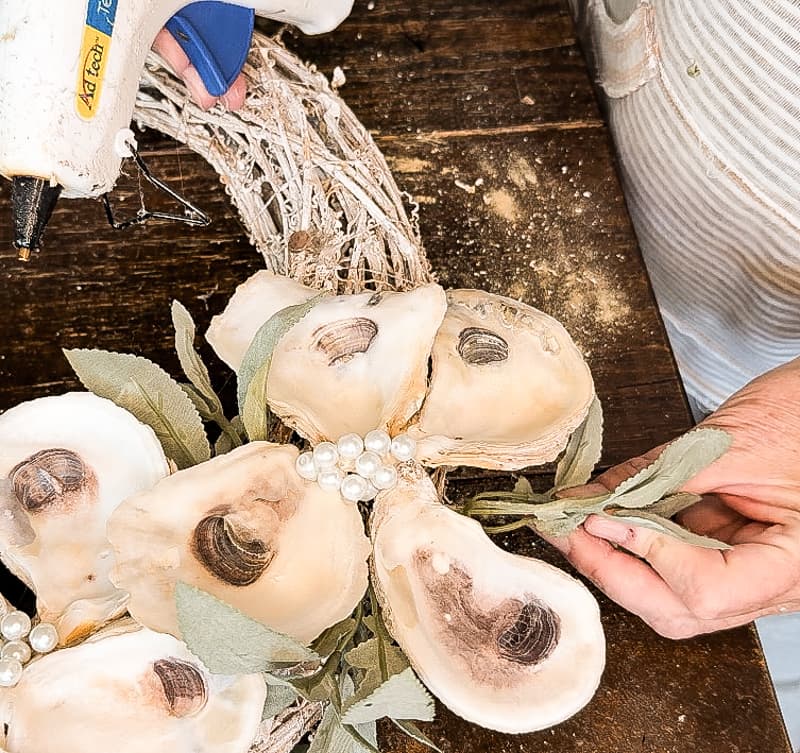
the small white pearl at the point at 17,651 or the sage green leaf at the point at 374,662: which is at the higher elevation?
the sage green leaf at the point at 374,662

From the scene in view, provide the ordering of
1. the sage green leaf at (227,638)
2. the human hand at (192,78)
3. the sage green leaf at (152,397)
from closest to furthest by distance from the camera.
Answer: the sage green leaf at (227,638) < the sage green leaf at (152,397) < the human hand at (192,78)

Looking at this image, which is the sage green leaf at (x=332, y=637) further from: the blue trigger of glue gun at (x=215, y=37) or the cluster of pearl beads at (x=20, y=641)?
the blue trigger of glue gun at (x=215, y=37)

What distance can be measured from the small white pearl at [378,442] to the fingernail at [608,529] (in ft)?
0.35

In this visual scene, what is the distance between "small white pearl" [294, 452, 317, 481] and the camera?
36cm

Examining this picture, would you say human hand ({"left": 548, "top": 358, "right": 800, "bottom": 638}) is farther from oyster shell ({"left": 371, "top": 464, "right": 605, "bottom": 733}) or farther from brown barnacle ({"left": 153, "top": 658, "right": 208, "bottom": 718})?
brown barnacle ({"left": 153, "top": 658, "right": 208, "bottom": 718})

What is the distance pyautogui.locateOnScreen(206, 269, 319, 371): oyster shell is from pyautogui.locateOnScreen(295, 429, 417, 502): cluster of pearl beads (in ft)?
0.26

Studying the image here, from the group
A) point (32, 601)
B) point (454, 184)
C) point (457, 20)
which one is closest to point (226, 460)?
point (32, 601)

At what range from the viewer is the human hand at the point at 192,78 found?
485 millimetres

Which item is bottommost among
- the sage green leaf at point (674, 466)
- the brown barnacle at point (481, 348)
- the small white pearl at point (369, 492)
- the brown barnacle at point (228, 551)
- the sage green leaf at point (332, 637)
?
the sage green leaf at point (332, 637)

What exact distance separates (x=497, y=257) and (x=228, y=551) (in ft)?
1.07

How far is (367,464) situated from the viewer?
36cm

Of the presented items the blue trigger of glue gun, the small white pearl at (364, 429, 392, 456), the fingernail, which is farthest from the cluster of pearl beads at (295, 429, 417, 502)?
the blue trigger of glue gun

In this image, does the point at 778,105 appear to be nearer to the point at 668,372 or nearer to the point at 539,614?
the point at 668,372

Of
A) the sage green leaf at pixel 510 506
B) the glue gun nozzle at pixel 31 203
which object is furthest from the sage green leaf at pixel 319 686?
the glue gun nozzle at pixel 31 203
